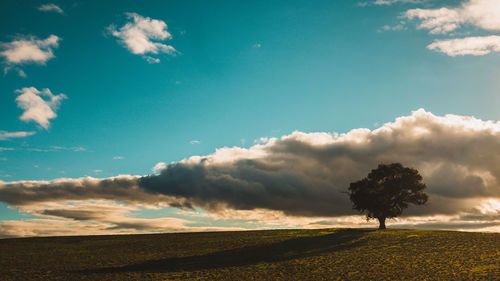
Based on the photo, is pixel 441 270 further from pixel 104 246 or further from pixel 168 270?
pixel 104 246

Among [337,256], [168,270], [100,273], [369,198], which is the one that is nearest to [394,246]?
[337,256]

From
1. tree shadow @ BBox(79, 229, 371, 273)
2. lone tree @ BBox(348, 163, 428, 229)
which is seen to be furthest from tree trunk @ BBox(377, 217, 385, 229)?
tree shadow @ BBox(79, 229, 371, 273)

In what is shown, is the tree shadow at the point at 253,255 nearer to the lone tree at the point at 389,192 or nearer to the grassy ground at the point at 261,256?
the grassy ground at the point at 261,256

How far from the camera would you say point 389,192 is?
72.9 metres

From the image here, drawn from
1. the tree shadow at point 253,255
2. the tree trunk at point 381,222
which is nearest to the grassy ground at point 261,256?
the tree shadow at point 253,255

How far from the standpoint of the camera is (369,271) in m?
40.4

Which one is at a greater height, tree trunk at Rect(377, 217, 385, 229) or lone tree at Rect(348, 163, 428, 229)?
lone tree at Rect(348, 163, 428, 229)

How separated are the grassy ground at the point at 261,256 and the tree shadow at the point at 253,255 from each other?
0.11 m

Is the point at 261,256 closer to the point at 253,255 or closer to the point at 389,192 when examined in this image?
the point at 253,255

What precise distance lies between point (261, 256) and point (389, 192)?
110 feet

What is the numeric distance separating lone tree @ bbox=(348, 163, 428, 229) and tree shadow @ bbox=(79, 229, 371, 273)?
34.5ft

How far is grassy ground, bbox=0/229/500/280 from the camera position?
132ft

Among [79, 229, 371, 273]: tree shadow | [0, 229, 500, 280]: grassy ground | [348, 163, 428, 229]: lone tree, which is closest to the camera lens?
[0, 229, 500, 280]: grassy ground

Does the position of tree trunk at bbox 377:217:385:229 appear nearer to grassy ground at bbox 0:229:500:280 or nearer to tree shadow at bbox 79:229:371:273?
grassy ground at bbox 0:229:500:280
